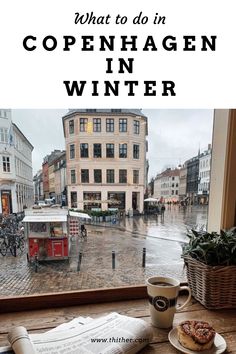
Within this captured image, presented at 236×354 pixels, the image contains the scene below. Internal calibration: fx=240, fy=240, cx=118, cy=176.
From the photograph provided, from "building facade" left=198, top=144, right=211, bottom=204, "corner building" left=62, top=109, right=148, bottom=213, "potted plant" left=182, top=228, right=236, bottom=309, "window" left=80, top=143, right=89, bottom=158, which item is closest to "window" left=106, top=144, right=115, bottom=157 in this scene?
"corner building" left=62, top=109, right=148, bottom=213

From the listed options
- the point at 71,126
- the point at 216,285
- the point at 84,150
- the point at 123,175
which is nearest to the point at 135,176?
the point at 123,175

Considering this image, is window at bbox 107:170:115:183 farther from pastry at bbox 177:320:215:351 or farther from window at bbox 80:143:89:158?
pastry at bbox 177:320:215:351

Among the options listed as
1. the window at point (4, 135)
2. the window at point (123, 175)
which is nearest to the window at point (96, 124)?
the window at point (123, 175)

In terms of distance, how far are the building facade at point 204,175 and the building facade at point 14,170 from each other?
83cm

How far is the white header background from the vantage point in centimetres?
87

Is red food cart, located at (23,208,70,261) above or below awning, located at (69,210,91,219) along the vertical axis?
below

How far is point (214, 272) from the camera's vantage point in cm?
79

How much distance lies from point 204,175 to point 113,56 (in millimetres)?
708

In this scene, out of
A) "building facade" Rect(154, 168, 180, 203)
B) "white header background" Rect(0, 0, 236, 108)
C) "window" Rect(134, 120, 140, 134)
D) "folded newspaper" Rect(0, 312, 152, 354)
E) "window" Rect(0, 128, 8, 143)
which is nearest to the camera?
"folded newspaper" Rect(0, 312, 152, 354)

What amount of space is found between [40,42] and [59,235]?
2.76 feet

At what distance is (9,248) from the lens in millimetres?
1121

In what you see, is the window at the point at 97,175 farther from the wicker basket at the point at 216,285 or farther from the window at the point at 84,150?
the wicker basket at the point at 216,285

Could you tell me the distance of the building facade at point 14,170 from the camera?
1.06m

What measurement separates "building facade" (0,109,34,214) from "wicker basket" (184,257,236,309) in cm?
80
